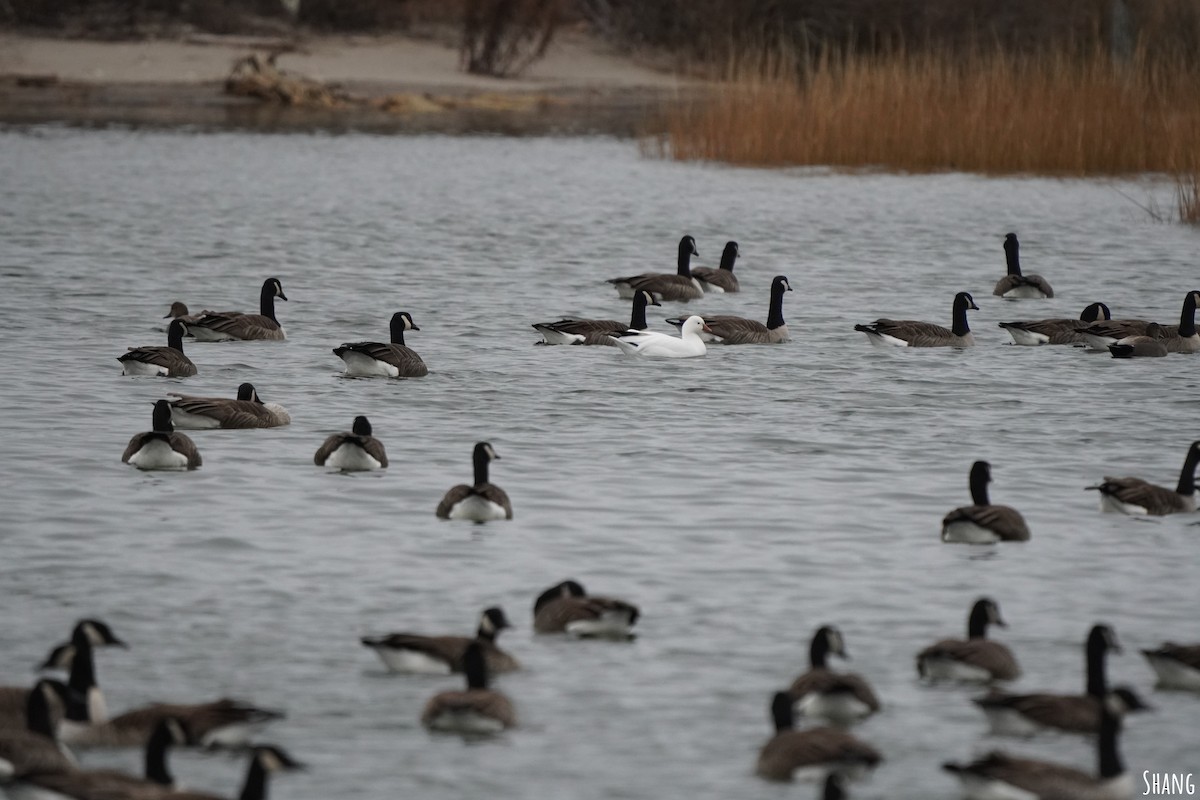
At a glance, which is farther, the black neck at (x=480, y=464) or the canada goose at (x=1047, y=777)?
the black neck at (x=480, y=464)

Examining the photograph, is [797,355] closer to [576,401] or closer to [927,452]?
[576,401]

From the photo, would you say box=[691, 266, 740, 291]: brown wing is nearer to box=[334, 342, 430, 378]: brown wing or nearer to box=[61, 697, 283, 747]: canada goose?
box=[334, 342, 430, 378]: brown wing

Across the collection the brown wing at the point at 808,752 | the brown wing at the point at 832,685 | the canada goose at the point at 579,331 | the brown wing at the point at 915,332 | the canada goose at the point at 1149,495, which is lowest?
the brown wing at the point at 808,752

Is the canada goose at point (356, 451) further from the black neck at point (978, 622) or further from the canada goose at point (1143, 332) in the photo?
the canada goose at point (1143, 332)

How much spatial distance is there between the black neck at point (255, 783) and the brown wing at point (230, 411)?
736cm

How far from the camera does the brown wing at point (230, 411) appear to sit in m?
14.0

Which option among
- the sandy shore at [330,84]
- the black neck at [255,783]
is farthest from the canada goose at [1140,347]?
the sandy shore at [330,84]

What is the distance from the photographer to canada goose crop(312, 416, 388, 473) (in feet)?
41.4

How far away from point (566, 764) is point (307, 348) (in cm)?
1173

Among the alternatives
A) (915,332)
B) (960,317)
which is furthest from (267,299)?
(960,317)

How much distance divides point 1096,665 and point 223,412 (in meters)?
7.68

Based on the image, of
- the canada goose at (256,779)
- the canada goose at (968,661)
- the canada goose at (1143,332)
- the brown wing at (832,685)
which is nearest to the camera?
the canada goose at (256,779)

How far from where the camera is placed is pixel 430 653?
28.3 feet

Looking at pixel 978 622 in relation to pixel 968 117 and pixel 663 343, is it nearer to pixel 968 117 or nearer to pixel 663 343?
pixel 663 343
